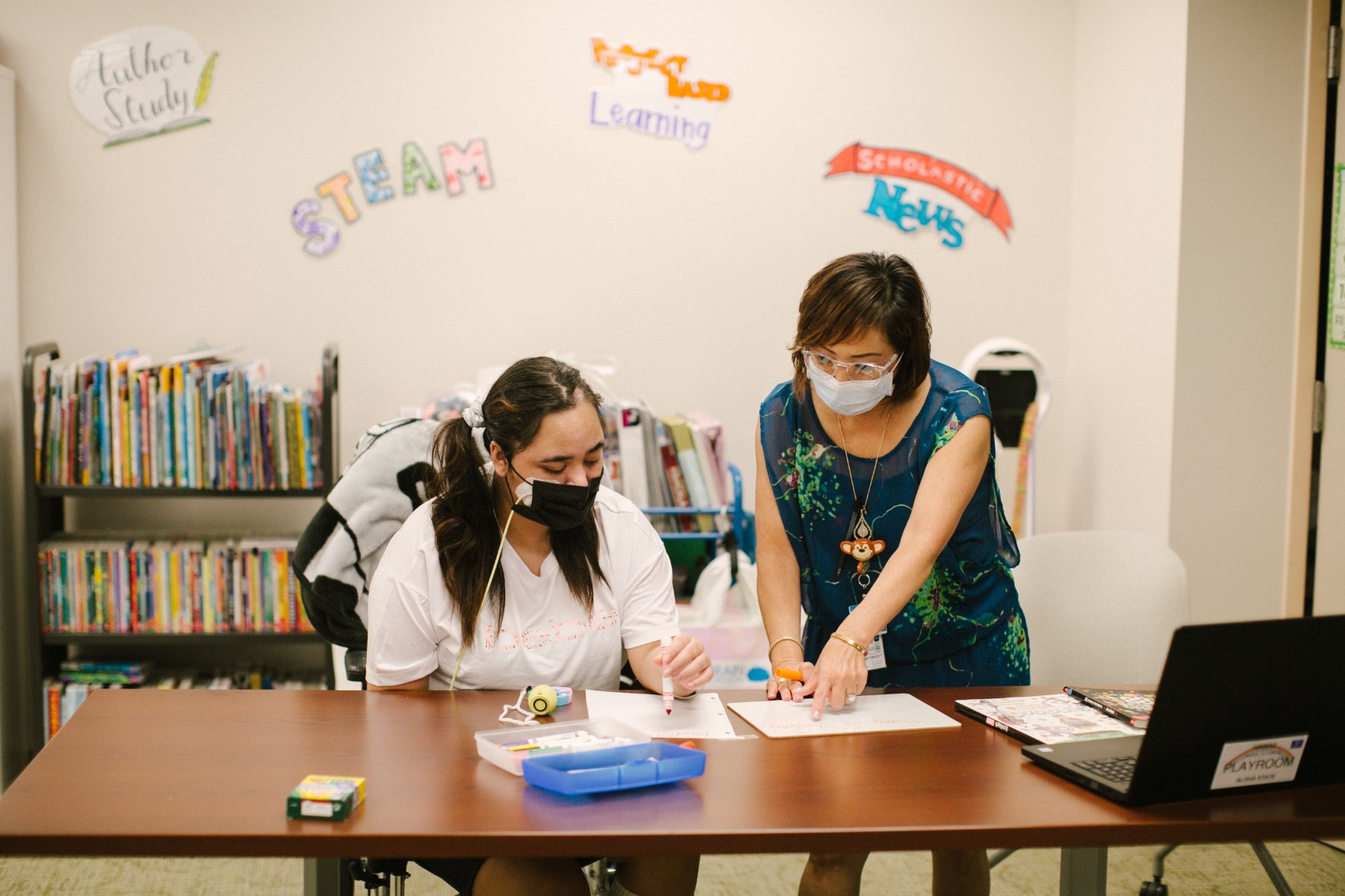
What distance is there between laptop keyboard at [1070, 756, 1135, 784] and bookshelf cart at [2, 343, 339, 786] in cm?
227

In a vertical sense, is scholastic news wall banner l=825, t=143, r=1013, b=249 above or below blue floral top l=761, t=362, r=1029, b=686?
above

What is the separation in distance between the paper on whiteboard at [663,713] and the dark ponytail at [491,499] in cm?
20

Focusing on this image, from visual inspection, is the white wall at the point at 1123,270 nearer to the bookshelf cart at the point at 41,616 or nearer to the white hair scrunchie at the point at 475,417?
the white hair scrunchie at the point at 475,417

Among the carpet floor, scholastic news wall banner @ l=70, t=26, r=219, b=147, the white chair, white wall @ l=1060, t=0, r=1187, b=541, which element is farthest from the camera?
scholastic news wall banner @ l=70, t=26, r=219, b=147

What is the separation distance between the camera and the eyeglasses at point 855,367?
180cm

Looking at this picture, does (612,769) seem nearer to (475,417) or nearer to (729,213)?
(475,417)

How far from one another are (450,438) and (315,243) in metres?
1.79

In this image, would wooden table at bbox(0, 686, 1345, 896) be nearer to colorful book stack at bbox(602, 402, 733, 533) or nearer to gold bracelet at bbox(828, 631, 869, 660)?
gold bracelet at bbox(828, 631, 869, 660)

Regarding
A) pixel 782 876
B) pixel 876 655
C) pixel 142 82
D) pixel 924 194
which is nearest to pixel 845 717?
pixel 876 655

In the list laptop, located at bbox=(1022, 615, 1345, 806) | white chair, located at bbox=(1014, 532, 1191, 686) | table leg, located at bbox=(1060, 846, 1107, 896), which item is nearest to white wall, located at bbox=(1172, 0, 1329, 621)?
white chair, located at bbox=(1014, 532, 1191, 686)

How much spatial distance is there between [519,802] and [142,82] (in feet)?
9.50

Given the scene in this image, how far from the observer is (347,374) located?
11.2ft

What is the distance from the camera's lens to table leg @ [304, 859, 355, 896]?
1530 mm

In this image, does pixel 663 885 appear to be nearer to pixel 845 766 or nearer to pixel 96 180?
pixel 845 766
